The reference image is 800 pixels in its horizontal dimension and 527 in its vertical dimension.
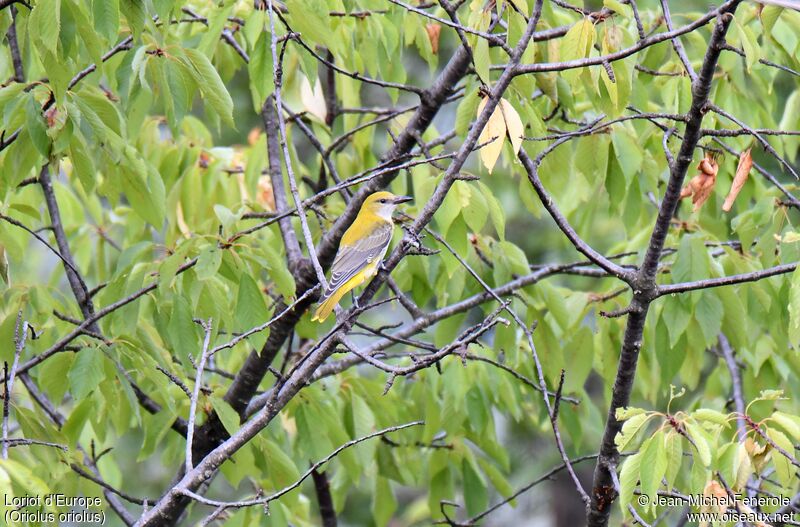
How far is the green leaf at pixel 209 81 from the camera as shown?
10.1 feet

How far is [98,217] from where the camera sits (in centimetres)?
491

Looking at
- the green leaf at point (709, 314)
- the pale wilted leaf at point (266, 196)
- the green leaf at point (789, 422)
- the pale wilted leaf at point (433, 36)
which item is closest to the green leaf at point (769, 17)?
the green leaf at point (709, 314)

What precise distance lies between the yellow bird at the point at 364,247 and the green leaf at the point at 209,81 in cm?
135

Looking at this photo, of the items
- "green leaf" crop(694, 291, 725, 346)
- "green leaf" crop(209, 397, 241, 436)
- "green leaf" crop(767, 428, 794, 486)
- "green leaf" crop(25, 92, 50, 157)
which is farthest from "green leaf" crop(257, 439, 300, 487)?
"green leaf" crop(767, 428, 794, 486)

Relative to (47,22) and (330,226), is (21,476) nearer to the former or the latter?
(47,22)

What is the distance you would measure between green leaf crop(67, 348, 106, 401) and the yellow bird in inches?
57.9

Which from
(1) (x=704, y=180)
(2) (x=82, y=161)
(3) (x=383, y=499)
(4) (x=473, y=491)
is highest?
(2) (x=82, y=161)

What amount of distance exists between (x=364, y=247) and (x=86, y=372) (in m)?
1.95

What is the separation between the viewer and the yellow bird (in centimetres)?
450

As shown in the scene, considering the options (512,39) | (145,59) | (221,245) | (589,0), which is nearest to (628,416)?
(512,39)

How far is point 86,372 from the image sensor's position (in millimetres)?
2992

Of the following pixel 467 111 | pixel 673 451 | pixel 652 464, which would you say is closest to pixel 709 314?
pixel 673 451

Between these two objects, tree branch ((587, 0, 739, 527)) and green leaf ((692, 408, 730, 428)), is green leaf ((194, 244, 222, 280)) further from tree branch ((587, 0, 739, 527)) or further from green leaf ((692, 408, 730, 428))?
green leaf ((692, 408, 730, 428))

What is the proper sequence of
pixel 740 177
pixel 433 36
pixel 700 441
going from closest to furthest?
pixel 700 441, pixel 740 177, pixel 433 36
